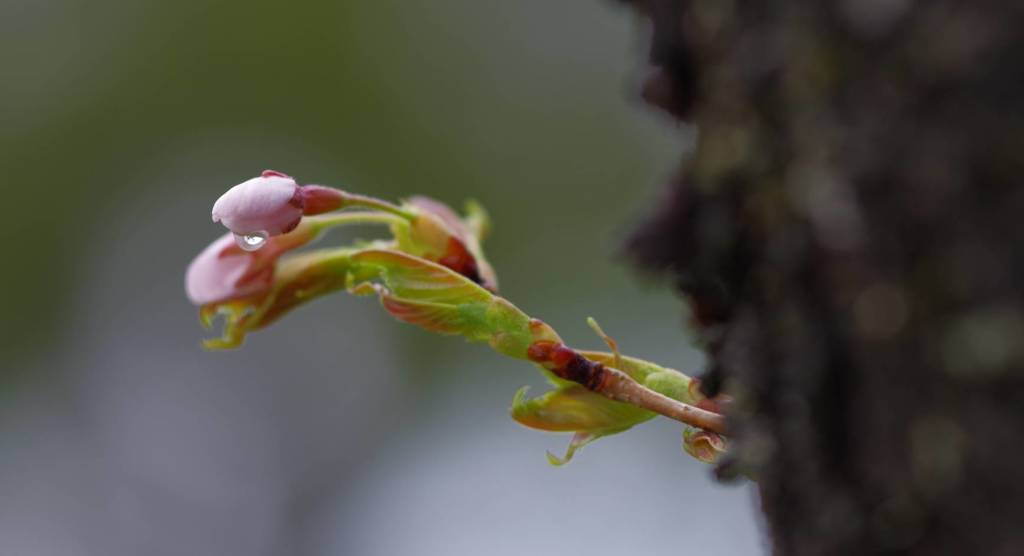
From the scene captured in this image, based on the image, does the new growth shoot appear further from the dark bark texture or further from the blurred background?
the blurred background

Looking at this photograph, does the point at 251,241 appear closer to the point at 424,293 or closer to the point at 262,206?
the point at 262,206

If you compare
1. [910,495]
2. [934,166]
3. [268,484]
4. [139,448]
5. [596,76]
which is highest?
[934,166]

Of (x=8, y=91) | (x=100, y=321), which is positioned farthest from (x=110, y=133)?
(x=100, y=321)

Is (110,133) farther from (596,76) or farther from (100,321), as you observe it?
(596,76)

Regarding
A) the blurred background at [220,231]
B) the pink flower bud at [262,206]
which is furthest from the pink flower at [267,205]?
the blurred background at [220,231]

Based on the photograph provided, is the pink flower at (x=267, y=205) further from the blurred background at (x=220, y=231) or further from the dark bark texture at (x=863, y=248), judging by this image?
the blurred background at (x=220, y=231)

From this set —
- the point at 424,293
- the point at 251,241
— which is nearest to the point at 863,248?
the point at 424,293
